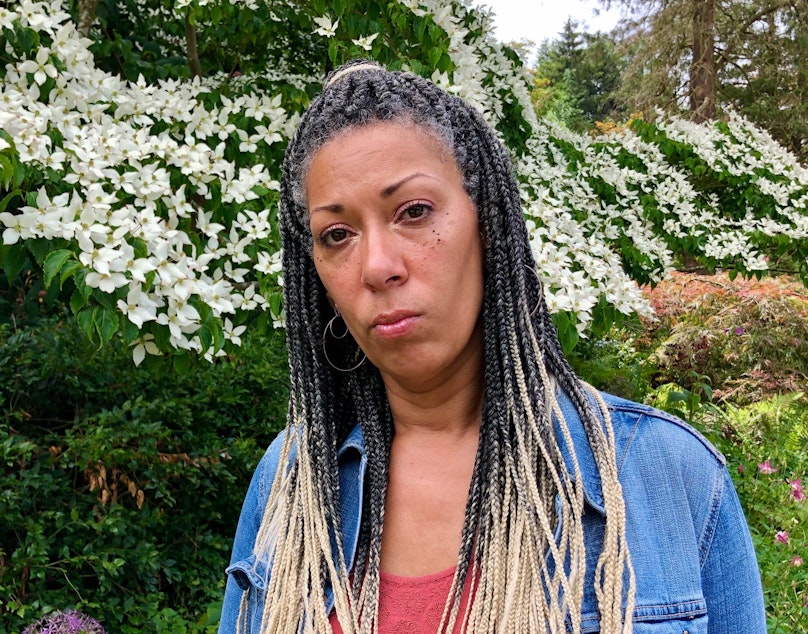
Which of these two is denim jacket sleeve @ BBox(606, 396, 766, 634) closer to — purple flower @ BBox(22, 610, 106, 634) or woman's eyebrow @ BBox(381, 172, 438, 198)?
woman's eyebrow @ BBox(381, 172, 438, 198)

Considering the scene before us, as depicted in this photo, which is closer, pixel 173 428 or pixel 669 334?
pixel 173 428

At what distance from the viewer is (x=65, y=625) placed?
9.02 ft

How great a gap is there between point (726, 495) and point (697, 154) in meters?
5.21

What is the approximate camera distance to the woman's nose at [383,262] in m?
1.18

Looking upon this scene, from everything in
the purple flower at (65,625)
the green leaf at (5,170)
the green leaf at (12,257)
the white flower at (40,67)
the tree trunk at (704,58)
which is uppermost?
the tree trunk at (704,58)

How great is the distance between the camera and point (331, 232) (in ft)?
4.12

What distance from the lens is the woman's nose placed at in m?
1.18

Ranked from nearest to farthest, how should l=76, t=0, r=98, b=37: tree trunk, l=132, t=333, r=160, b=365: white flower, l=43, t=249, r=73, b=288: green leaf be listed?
l=43, t=249, r=73, b=288: green leaf, l=132, t=333, r=160, b=365: white flower, l=76, t=0, r=98, b=37: tree trunk

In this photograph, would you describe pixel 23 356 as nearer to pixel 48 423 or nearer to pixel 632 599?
pixel 48 423

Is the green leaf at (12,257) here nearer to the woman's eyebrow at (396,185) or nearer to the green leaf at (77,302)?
the green leaf at (77,302)

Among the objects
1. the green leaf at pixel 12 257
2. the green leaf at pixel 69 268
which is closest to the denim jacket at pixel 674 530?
the green leaf at pixel 69 268

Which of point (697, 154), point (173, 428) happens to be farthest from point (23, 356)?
point (697, 154)

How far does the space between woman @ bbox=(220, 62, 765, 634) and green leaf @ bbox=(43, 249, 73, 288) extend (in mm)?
786

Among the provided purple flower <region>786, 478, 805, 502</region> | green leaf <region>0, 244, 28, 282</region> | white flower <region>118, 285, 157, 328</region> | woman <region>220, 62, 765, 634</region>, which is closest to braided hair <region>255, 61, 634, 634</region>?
woman <region>220, 62, 765, 634</region>
